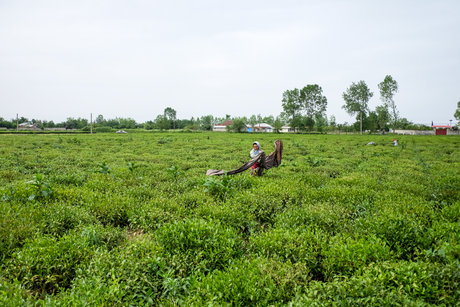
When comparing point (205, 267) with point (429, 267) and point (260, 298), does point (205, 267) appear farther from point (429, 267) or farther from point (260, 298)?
point (429, 267)

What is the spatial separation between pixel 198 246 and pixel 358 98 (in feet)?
299

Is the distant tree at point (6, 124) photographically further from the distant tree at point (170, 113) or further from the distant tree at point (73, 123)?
the distant tree at point (170, 113)

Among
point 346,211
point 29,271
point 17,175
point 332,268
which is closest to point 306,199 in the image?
point 346,211

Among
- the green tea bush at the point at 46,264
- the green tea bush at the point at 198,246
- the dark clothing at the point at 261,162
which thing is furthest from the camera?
the dark clothing at the point at 261,162

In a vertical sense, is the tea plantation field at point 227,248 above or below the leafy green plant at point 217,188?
below

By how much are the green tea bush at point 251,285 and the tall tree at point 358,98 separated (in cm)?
8829

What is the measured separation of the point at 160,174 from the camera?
468 inches

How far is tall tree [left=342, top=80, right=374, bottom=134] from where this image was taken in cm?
8281

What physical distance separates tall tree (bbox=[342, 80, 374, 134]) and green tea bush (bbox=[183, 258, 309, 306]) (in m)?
88.3

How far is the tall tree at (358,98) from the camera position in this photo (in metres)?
82.8

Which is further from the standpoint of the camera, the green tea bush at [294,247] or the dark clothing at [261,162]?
the dark clothing at [261,162]

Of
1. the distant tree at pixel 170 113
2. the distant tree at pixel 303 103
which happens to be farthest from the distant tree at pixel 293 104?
the distant tree at pixel 170 113

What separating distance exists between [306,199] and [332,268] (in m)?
3.58

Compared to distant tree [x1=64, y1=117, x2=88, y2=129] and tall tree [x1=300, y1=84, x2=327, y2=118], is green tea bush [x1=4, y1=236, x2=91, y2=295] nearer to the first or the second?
tall tree [x1=300, y1=84, x2=327, y2=118]
